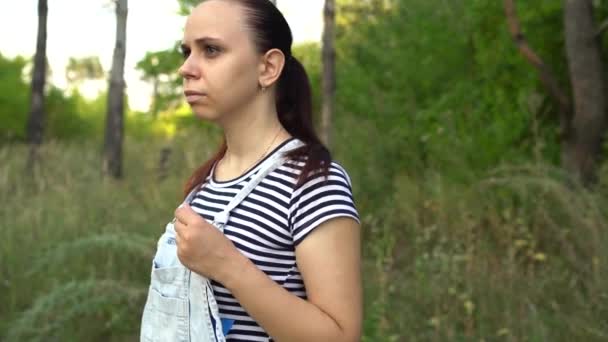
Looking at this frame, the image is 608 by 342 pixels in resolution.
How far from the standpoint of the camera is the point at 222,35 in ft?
5.29

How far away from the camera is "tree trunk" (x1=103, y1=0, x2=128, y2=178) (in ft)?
35.5

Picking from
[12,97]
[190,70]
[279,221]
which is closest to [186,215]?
[279,221]

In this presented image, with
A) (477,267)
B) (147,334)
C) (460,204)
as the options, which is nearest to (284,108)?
(147,334)

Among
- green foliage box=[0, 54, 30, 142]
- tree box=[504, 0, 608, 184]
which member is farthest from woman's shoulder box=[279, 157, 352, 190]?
green foliage box=[0, 54, 30, 142]

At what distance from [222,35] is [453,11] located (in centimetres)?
686

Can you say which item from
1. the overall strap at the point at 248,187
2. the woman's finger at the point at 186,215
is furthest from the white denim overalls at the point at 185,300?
the woman's finger at the point at 186,215

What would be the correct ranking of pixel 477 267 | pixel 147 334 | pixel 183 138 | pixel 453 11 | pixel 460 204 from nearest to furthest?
1. pixel 147 334
2. pixel 477 267
3. pixel 460 204
4. pixel 453 11
5. pixel 183 138

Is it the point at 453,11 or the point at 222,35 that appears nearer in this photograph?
the point at 222,35

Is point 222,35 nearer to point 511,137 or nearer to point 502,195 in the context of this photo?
point 502,195

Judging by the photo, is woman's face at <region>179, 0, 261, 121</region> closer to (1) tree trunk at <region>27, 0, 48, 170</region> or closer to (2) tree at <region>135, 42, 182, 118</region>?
(1) tree trunk at <region>27, 0, 48, 170</region>

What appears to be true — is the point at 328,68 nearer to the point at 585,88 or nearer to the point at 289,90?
the point at 585,88

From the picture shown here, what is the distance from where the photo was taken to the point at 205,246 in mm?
1493

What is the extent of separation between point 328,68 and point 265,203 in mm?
6912

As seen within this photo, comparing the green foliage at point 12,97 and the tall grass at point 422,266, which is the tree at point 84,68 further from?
the tall grass at point 422,266
